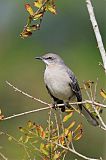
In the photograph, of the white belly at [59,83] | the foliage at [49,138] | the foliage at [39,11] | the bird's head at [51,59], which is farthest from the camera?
the bird's head at [51,59]

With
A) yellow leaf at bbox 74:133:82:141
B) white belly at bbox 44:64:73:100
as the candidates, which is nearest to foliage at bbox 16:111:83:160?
yellow leaf at bbox 74:133:82:141

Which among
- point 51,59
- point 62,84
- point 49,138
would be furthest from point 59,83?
point 49,138

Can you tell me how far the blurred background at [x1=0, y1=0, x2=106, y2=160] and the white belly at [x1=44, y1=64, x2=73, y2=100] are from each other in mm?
13035

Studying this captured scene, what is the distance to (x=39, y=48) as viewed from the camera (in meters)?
33.2

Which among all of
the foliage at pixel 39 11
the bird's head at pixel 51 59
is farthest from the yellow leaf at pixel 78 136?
the bird's head at pixel 51 59

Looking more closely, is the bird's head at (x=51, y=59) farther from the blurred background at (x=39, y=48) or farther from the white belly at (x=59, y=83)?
the blurred background at (x=39, y=48)

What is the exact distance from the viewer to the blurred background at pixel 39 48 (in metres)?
24.3

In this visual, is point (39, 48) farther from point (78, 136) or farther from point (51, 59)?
point (78, 136)

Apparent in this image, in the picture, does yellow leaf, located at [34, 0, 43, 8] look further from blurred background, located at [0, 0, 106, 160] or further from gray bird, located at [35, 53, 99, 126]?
blurred background, located at [0, 0, 106, 160]

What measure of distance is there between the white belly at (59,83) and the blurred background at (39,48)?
13.0m

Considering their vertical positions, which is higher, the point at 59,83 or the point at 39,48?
the point at 59,83

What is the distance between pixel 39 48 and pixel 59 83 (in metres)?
25.2

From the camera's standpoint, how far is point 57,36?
34344mm

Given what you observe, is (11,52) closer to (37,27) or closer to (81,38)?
(81,38)
